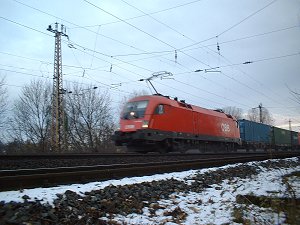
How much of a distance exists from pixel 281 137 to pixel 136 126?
28775 millimetres

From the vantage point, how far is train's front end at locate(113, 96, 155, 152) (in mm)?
16328

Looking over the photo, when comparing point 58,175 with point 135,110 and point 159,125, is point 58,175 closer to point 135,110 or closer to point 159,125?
point 159,125

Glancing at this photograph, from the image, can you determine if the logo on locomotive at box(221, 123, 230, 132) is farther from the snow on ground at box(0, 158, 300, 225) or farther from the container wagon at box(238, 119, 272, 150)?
the snow on ground at box(0, 158, 300, 225)

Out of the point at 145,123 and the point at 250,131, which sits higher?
the point at 250,131

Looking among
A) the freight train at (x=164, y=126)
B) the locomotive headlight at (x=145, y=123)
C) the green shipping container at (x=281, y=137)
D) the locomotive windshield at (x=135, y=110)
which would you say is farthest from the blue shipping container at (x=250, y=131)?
the locomotive headlight at (x=145, y=123)

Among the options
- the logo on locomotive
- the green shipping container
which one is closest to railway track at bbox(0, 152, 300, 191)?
the logo on locomotive

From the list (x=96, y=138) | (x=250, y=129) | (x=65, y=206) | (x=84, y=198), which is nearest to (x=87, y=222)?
(x=65, y=206)

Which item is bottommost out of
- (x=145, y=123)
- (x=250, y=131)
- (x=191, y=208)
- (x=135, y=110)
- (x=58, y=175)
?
(x=191, y=208)

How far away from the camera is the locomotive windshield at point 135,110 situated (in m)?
17.1

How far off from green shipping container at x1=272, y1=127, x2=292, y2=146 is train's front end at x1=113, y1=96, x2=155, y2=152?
22631 mm

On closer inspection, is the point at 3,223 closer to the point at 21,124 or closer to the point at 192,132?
the point at 192,132

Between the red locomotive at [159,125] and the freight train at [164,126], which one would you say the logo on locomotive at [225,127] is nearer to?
the freight train at [164,126]

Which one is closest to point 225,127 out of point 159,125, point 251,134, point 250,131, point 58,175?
point 250,131

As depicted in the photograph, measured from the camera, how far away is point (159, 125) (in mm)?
16953
